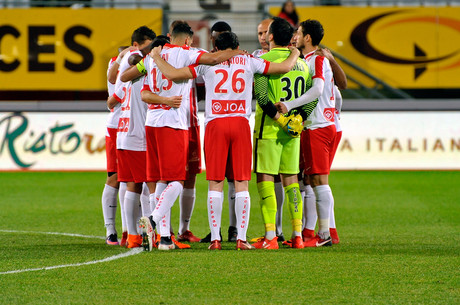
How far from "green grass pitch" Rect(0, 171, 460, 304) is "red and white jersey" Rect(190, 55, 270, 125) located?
1.20 metres

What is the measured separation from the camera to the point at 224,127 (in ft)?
21.5

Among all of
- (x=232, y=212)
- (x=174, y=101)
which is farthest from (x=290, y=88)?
(x=232, y=212)

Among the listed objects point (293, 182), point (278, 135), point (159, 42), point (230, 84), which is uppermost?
point (159, 42)

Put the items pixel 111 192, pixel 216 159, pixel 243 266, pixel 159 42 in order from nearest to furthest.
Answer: pixel 243 266, pixel 216 159, pixel 159 42, pixel 111 192

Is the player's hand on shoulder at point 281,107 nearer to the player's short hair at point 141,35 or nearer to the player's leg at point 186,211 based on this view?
the player's leg at point 186,211

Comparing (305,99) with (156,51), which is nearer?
(156,51)

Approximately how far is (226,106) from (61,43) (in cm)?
1370

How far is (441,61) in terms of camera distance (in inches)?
757

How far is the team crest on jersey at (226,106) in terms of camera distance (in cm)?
656

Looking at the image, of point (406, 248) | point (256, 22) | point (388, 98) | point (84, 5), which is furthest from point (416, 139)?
point (406, 248)

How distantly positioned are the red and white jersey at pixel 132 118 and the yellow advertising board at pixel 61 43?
1229 centimetres

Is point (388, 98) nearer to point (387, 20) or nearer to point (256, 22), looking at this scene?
point (387, 20)

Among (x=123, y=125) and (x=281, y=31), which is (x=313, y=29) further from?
(x=123, y=125)

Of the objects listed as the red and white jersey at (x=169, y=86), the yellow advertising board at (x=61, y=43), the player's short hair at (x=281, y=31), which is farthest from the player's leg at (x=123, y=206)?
the yellow advertising board at (x=61, y=43)
